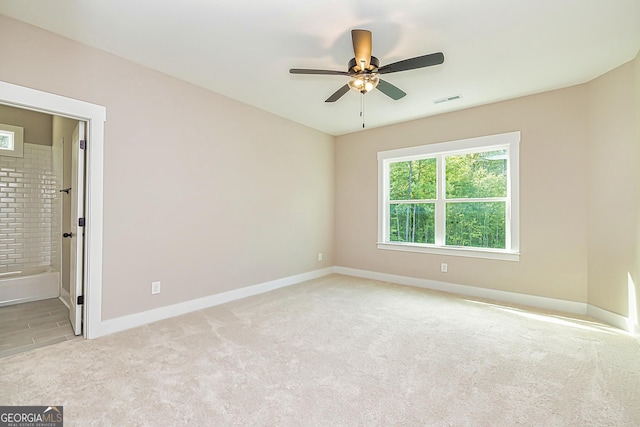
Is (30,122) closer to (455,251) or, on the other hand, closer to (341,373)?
(341,373)

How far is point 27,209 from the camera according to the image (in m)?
4.30

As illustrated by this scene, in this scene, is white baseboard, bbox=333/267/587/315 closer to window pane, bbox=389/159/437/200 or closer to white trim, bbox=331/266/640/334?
white trim, bbox=331/266/640/334

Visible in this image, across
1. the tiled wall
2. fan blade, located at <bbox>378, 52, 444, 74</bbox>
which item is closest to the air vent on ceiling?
fan blade, located at <bbox>378, 52, 444, 74</bbox>

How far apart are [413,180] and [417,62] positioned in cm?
287

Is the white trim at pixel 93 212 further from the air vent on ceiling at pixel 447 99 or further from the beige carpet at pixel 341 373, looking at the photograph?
the air vent on ceiling at pixel 447 99

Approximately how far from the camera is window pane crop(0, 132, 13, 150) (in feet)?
13.4

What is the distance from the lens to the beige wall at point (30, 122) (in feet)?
13.5

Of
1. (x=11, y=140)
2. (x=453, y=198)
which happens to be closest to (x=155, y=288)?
(x=11, y=140)

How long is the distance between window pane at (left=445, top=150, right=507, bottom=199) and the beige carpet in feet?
5.75

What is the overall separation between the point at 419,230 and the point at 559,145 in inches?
83.6

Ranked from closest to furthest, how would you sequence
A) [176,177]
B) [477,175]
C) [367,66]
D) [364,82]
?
1. [367,66]
2. [364,82]
3. [176,177]
4. [477,175]

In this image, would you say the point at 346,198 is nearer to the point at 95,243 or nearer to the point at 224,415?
the point at 95,243

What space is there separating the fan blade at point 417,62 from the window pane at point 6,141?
5.17 m

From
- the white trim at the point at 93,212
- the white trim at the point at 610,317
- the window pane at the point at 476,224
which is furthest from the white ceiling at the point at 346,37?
the white trim at the point at 610,317
